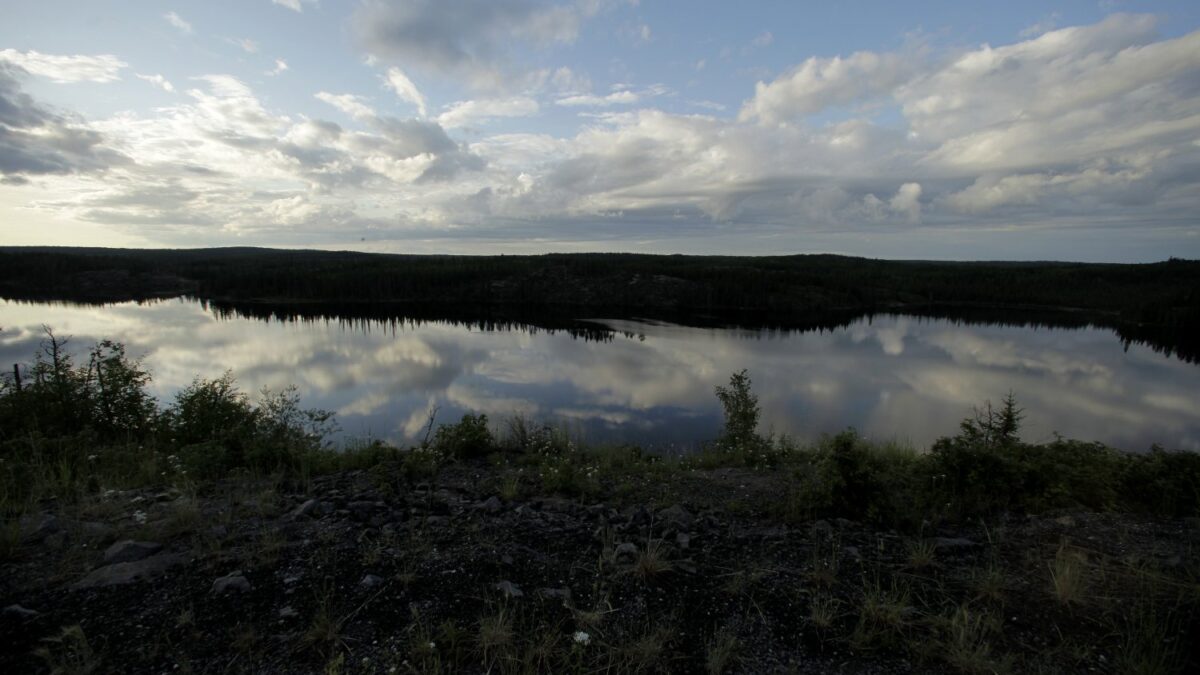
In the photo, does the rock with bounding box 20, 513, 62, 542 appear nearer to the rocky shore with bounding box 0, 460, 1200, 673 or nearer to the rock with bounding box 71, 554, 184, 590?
the rocky shore with bounding box 0, 460, 1200, 673

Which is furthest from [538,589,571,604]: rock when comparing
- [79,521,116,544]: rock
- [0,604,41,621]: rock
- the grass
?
[79,521,116,544]: rock

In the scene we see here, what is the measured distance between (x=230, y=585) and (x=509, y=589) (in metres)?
2.24

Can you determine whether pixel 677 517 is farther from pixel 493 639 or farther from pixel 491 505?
pixel 493 639

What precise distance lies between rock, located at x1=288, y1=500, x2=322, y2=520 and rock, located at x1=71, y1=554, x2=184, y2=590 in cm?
108

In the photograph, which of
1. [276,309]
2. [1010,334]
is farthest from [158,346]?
[1010,334]

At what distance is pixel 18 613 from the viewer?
3.74m

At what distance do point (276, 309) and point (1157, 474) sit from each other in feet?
295

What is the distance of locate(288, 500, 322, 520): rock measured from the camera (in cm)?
566

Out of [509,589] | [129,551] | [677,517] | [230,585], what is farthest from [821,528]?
[129,551]

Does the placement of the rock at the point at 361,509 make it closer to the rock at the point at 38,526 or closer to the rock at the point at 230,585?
the rock at the point at 230,585

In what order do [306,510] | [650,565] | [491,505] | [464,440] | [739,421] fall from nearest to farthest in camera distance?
[650,565]
[306,510]
[491,505]
[464,440]
[739,421]

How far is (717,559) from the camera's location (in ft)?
16.1

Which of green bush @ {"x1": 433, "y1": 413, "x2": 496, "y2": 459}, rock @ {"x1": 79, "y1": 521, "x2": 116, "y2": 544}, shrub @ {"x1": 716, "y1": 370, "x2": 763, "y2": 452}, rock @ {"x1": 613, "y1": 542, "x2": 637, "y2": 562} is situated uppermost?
rock @ {"x1": 79, "y1": 521, "x2": 116, "y2": 544}

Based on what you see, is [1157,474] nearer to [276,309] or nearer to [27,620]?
[27,620]
